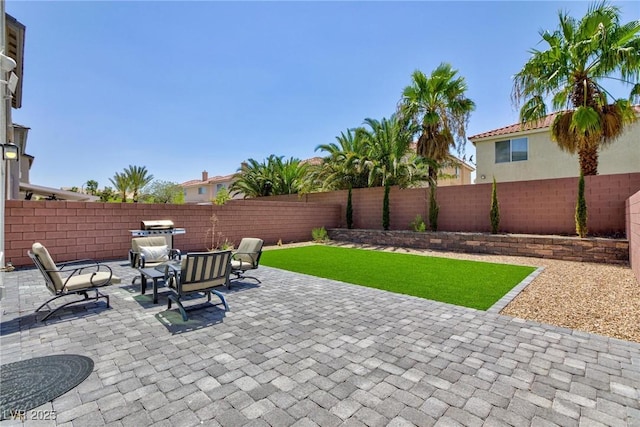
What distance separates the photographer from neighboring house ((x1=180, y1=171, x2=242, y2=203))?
3862cm

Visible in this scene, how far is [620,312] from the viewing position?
16.4ft

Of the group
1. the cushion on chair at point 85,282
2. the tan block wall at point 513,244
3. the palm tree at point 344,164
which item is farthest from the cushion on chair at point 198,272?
the palm tree at point 344,164

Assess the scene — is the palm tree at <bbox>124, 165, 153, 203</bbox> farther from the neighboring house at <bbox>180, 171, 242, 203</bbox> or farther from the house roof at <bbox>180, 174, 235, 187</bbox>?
the house roof at <bbox>180, 174, 235, 187</bbox>

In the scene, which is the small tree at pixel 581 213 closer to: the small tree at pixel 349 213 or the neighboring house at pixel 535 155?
the neighboring house at pixel 535 155

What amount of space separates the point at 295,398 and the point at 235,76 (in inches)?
587

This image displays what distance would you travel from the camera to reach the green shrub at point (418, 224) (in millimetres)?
14695

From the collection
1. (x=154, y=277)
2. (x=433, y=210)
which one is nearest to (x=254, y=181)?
(x=433, y=210)

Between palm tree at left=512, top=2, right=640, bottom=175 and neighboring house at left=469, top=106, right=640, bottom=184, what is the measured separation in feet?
14.5

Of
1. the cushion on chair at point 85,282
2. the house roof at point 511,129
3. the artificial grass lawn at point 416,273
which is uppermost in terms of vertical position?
the house roof at point 511,129

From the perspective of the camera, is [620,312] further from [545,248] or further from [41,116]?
[41,116]

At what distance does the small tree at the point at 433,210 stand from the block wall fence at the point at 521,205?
524 millimetres

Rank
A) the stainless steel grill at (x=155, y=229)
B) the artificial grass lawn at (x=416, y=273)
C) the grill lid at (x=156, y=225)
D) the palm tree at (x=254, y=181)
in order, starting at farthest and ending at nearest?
the palm tree at (x=254, y=181)
the grill lid at (x=156, y=225)
the stainless steel grill at (x=155, y=229)
the artificial grass lawn at (x=416, y=273)

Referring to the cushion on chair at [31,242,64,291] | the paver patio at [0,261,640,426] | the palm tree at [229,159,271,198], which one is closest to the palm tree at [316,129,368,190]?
the palm tree at [229,159,271,198]

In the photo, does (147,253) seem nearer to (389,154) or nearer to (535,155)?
(389,154)
